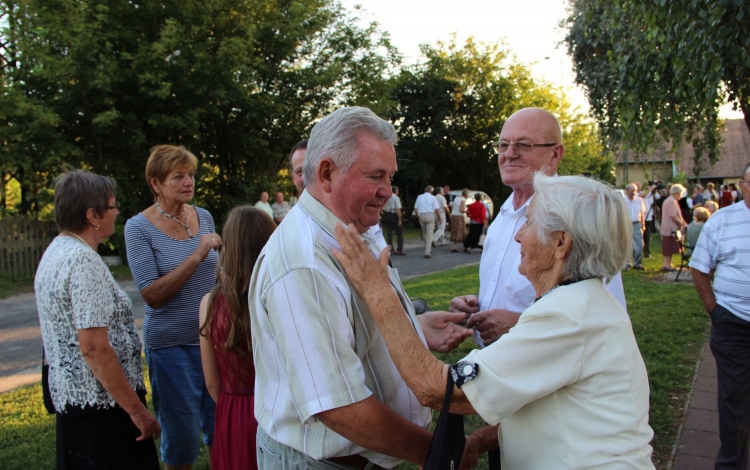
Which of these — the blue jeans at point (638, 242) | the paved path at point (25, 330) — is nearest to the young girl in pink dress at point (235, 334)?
the paved path at point (25, 330)

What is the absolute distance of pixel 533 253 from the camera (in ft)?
6.61

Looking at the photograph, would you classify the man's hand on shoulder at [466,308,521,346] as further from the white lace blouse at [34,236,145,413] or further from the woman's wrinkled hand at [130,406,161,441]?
the white lace blouse at [34,236,145,413]

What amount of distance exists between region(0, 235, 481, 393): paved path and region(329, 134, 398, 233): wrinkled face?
5.86 metres

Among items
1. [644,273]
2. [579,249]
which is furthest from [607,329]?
[644,273]

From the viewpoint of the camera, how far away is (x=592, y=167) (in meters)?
47.3

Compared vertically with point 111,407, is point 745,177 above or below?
above

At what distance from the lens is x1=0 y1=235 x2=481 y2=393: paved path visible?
21.5 feet

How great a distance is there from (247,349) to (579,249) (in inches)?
67.2

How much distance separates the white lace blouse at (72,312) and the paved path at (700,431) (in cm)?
396

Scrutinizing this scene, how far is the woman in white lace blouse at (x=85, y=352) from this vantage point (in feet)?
8.84

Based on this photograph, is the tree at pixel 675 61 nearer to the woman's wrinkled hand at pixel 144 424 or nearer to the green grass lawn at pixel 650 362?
the green grass lawn at pixel 650 362

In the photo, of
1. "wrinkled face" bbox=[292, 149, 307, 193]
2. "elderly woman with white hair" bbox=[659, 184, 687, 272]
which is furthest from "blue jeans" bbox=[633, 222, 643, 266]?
"wrinkled face" bbox=[292, 149, 307, 193]

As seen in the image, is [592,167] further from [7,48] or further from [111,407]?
[111,407]

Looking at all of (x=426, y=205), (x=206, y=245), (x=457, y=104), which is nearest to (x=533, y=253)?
(x=206, y=245)
